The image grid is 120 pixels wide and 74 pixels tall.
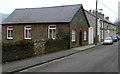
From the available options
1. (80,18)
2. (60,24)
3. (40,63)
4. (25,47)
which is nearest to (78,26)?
(80,18)

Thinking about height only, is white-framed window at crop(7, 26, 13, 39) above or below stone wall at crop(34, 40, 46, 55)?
above

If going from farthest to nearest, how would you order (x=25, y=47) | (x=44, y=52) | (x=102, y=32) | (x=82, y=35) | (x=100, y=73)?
(x=102, y=32) < (x=82, y=35) < (x=44, y=52) < (x=25, y=47) < (x=100, y=73)

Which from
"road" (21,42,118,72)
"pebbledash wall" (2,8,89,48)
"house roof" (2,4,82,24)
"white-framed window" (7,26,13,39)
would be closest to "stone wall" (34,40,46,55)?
"road" (21,42,118,72)

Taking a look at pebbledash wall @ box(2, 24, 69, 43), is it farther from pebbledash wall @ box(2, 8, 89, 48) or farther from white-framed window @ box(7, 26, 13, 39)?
white-framed window @ box(7, 26, 13, 39)

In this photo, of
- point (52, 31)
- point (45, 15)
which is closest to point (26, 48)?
point (52, 31)

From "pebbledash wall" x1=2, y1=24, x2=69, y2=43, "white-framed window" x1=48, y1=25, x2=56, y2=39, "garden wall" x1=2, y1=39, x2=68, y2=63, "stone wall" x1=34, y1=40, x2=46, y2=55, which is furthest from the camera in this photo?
"white-framed window" x1=48, y1=25, x2=56, y2=39

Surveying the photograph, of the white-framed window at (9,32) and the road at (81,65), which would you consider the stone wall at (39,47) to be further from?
the white-framed window at (9,32)

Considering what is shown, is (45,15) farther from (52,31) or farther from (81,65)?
(81,65)

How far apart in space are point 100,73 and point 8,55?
653 centimetres

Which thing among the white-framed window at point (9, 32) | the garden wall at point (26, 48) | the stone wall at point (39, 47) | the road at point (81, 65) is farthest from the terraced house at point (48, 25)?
the road at point (81, 65)

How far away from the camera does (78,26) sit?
28266mm

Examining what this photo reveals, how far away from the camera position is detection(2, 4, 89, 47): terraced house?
82.9ft

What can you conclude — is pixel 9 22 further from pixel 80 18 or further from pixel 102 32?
pixel 102 32

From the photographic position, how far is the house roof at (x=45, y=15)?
85.0 feet
